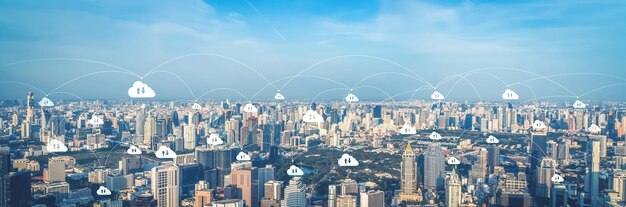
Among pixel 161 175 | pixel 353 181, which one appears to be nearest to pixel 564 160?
pixel 353 181

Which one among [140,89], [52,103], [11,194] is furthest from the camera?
[52,103]

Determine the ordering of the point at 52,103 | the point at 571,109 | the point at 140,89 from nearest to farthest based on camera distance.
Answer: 1. the point at 140,89
2. the point at 52,103
3. the point at 571,109

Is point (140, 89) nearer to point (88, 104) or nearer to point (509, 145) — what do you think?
point (88, 104)

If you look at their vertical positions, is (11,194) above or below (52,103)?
below

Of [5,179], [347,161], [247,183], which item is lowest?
[247,183]

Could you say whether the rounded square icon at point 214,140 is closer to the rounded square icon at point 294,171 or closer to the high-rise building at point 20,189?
the rounded square icon at point 294,171

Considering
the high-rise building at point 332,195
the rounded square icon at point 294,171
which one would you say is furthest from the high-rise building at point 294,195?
the high-rise building at point 332,195

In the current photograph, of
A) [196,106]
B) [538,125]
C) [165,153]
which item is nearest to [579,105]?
[538,125]

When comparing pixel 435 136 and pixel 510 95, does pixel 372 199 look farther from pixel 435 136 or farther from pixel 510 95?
pixel 510 95
